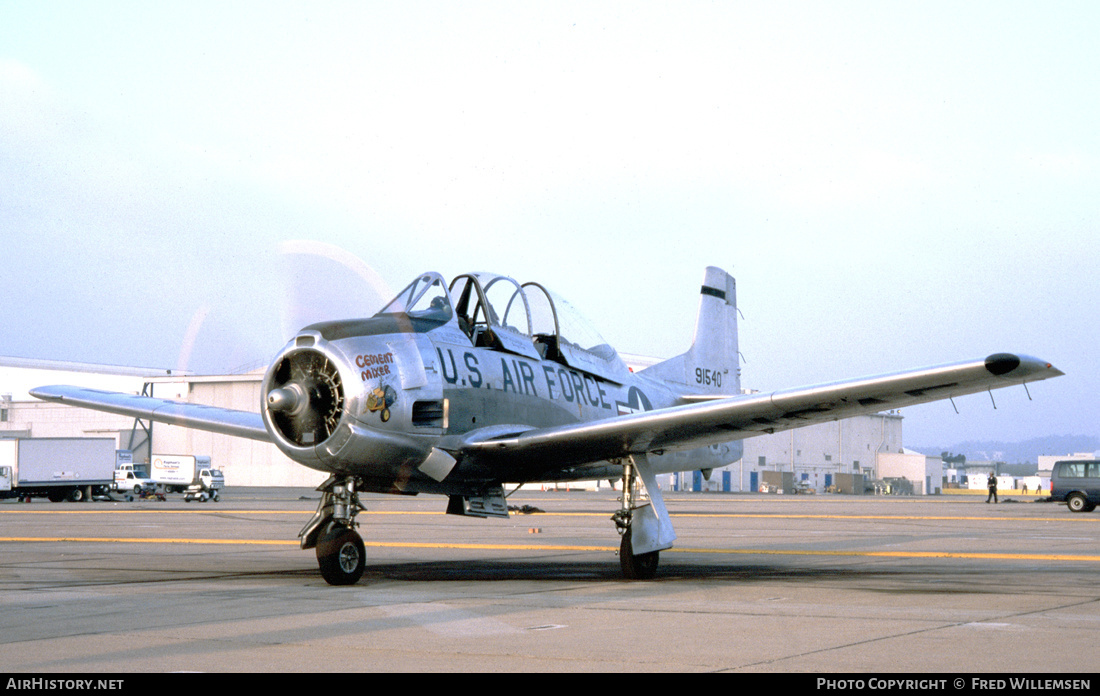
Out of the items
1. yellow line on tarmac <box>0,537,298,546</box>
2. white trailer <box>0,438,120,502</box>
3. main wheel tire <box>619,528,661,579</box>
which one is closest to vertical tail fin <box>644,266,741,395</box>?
main wheel tire <box>619,528,661,579</box>

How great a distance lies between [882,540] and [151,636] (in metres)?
17.0

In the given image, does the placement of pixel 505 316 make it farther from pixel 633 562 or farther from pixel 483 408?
pixel 633 562

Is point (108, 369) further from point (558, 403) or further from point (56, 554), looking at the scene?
point (558, 403)

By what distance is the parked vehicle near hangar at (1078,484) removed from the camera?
40.6 meters

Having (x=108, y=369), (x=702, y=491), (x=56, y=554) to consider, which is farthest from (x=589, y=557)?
(x=108, y=369)

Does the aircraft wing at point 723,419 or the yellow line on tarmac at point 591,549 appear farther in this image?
the yellow line on tarmac at point 591,549

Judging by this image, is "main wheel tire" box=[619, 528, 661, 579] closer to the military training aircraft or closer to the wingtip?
the military training aircraft

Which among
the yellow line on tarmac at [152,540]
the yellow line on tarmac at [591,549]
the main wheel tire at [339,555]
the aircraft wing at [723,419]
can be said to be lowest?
the yellow line on tarmac at [152,540]

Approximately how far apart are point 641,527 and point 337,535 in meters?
3.52

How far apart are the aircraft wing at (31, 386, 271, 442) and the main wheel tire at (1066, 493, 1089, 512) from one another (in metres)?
35.1

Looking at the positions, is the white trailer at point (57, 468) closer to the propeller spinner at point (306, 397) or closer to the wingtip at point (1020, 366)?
the propeller spinner at point (306, 397)

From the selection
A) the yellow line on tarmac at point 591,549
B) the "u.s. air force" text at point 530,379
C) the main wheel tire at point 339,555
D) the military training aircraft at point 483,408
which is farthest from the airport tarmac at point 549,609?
the "u.s. air force" text at point 530,379

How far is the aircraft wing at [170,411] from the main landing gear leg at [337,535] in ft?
9.51

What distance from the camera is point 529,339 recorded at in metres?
13.4
